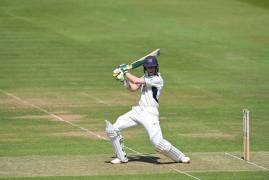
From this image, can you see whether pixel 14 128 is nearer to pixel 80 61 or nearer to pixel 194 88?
pixel 194 88

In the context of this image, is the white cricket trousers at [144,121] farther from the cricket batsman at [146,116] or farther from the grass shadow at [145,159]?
the grass shadow at [145,159]

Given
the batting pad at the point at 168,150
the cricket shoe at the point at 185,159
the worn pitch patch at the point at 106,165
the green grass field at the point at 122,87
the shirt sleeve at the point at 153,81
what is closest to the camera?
the worn pitch patch at the point at 106,165

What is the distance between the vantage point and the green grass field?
1988 cm

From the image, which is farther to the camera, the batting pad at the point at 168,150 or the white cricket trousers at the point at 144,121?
the white cricket trousers at the point at 144,121

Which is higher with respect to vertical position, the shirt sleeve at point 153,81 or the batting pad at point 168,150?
the shirt sleeve at point 153,81

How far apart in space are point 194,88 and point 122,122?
1376cm

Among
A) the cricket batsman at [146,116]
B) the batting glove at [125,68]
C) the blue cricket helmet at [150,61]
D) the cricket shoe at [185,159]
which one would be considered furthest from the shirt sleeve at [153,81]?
the cricket shoe at [185,159]

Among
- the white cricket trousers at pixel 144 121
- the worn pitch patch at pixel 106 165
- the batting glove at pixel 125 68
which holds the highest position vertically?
the batting glove at pixel 125 68

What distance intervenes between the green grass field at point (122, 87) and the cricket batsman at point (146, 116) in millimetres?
388

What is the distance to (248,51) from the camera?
3984 centimetres

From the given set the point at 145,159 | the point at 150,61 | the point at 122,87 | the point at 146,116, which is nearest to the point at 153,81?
the point at 150,61

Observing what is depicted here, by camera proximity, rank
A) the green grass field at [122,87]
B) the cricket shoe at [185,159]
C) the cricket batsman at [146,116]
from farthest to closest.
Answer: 1. the green grass field at [122,87]
2. the cricket shoe at [185,159]
3. the cricket batsman at [146,116]

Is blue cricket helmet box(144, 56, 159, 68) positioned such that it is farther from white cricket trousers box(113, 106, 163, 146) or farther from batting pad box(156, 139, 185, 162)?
batting pad box(156, 139, 185, 162)

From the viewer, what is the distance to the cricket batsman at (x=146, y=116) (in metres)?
19.1
